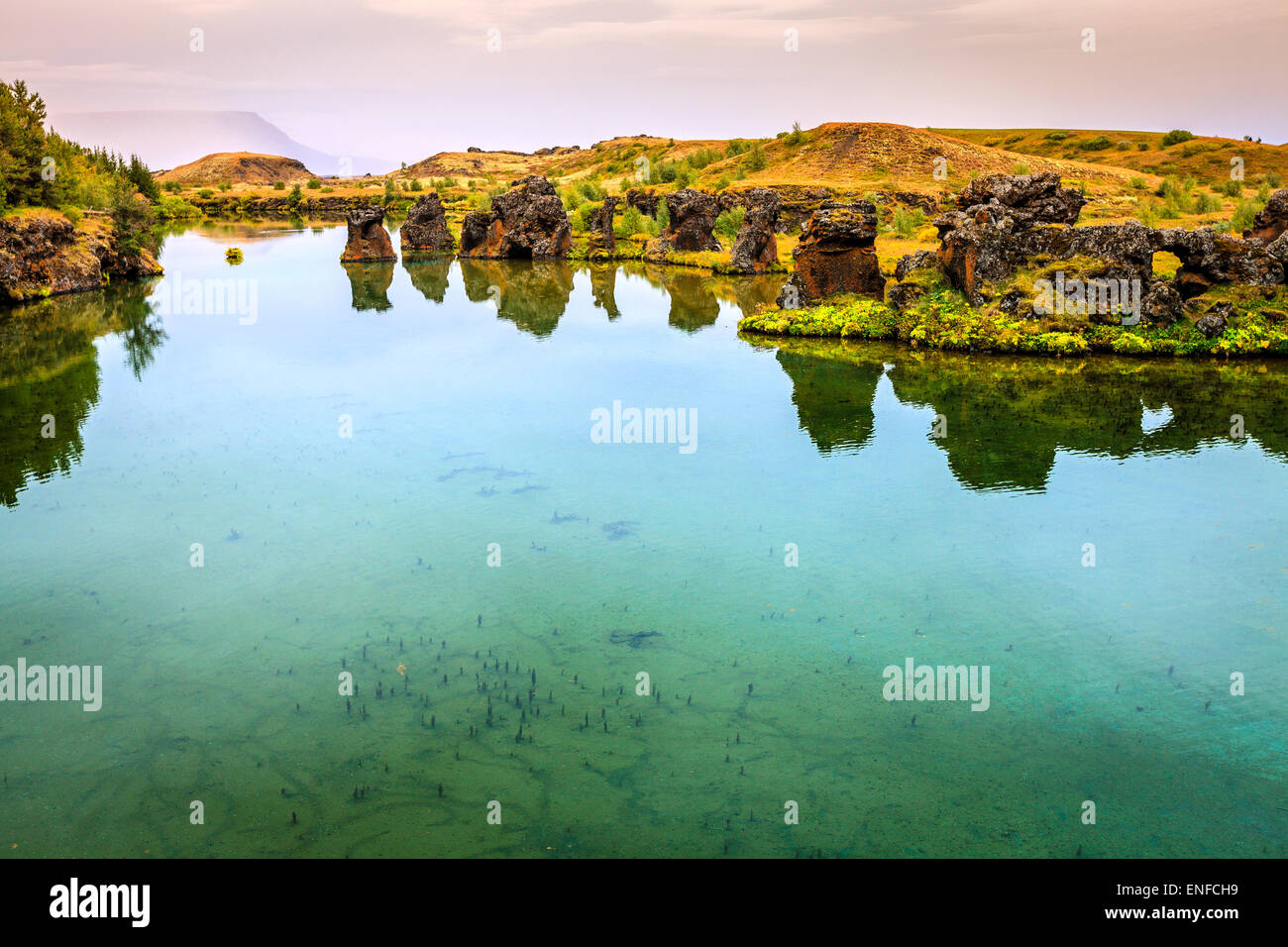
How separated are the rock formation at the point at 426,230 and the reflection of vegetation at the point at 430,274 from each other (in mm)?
3925

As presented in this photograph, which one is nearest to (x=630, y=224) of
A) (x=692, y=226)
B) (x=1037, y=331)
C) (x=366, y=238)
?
(x=692, y=226)

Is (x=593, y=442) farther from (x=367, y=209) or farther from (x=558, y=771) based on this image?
(x=367, y=209)

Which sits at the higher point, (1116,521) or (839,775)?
(1116,521)

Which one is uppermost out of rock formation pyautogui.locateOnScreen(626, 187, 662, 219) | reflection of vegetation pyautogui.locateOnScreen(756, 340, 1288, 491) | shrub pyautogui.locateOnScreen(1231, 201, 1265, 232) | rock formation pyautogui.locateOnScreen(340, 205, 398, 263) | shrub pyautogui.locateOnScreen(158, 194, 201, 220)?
shrub pyautogui.locateOnScreen(158, 194, 201, 220)

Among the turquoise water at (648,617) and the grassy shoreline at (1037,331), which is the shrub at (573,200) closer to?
the grassy shoreline at (1037,331)

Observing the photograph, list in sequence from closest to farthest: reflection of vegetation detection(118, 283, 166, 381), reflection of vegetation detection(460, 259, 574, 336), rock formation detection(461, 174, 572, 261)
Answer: reflection of vegetation detection(118, 283, 166, 381) < reflection of vegetation detection(460, 259, 574, 336) < rock formation detection(461, 174, 572, 261)

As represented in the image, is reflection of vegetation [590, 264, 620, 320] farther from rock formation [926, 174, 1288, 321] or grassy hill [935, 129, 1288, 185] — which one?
grassy hill [935, 129, 1288, 185]

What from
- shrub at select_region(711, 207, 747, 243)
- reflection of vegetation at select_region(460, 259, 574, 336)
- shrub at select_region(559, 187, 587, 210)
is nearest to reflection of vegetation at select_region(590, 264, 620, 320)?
reflection of vegetation at select_region(460, 259, 574, 336)

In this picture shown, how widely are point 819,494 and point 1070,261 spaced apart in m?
21.4

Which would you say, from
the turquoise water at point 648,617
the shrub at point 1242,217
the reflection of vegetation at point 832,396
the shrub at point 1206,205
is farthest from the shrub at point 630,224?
the turquoise water at point 648,617

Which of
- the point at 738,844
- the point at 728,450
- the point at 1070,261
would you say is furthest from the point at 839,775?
the point at 1070,261

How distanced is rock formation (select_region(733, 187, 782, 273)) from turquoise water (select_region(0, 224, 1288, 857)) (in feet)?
105

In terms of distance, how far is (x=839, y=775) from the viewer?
11.2 metres

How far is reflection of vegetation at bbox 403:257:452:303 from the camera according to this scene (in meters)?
55.3
